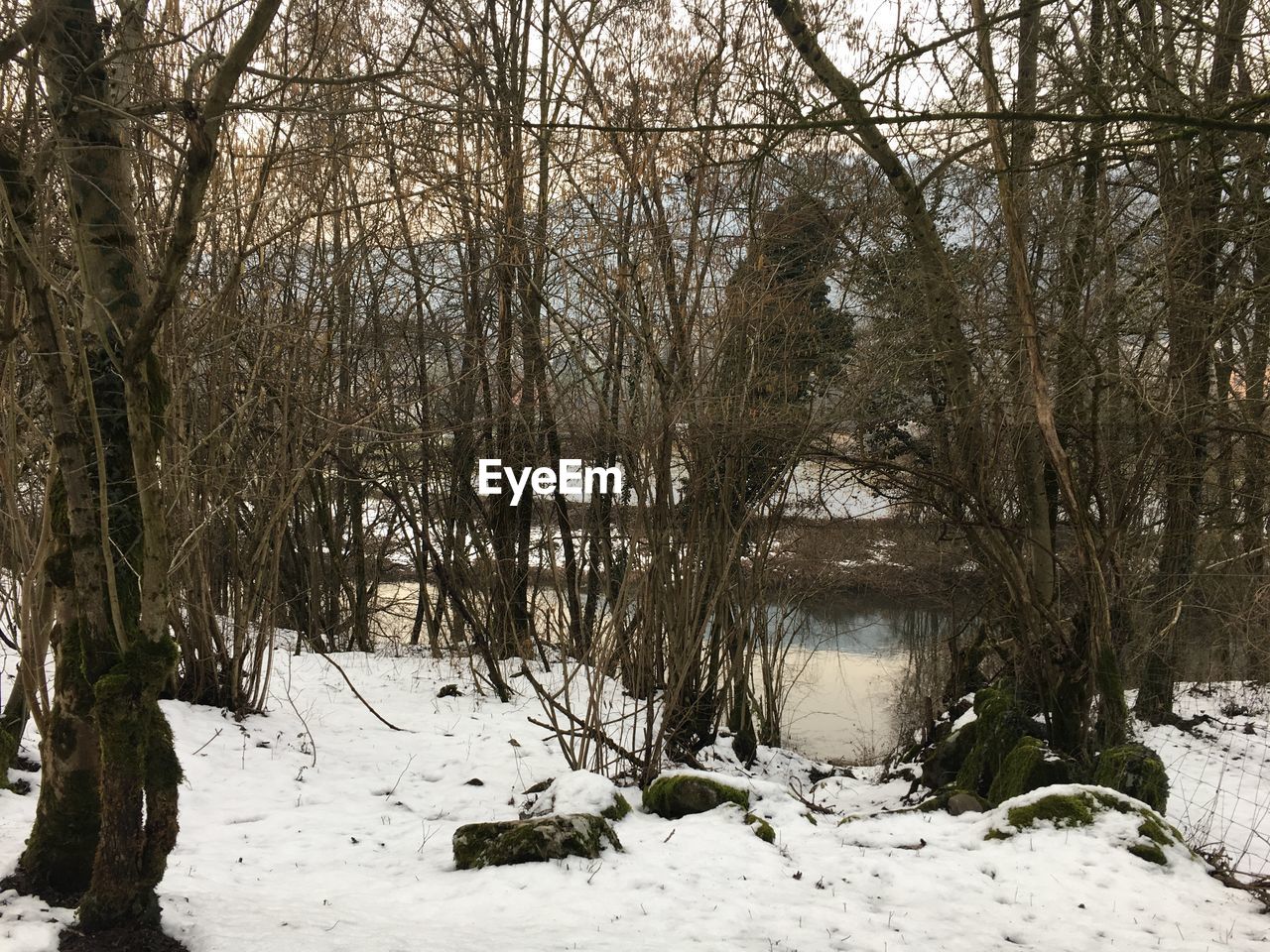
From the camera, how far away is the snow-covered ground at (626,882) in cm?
341

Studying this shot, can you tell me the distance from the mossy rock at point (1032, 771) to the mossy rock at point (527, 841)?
2.90 meters

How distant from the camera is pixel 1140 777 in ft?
16.8

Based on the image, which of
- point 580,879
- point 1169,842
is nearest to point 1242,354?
point 1169,842

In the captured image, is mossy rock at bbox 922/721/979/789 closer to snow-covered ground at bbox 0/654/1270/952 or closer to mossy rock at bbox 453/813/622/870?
snow-covered ground at bbox 0/654/1270/952

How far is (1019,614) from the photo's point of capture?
6.02 metres

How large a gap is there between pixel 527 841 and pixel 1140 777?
380 centimetres

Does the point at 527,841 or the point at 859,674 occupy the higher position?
the point at 527,841

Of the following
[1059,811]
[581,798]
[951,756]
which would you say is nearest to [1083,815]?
[1059,811]

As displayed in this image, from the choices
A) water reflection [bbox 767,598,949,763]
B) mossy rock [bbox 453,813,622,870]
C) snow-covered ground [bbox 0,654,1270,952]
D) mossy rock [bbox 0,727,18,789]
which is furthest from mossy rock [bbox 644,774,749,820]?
water reflection [bbox 767,598,949,763]

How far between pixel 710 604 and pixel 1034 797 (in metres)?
2.33

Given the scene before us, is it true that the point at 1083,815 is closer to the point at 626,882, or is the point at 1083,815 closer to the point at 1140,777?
the point at 1140,777

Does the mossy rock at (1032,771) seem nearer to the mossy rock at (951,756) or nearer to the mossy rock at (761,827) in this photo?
the mossy rock at (951,756)

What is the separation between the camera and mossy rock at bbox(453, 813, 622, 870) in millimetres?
4195

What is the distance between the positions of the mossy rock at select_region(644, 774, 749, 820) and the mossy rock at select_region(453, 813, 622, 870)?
0.81 meters
